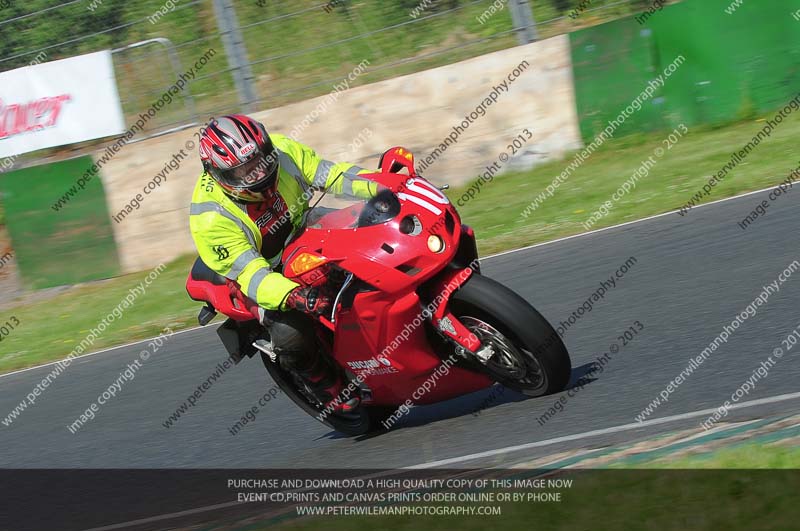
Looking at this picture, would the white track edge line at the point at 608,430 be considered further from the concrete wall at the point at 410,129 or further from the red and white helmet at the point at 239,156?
the concrete wall at the point at 410,129

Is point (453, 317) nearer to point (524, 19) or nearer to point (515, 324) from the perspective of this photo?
point (515, 324)

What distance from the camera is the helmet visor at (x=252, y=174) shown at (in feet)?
18.0

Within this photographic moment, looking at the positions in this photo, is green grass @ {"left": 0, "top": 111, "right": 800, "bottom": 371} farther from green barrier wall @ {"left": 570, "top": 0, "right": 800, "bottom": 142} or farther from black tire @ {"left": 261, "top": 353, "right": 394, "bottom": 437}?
black tire @ {"left": 261, "top": 353, "right": 394, "bottom": 437}

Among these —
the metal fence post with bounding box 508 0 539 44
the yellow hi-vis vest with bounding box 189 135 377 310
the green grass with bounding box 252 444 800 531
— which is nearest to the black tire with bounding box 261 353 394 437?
the yellow hi-vis vest with bounding box 189 135 377 310

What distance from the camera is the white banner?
12.8 meters

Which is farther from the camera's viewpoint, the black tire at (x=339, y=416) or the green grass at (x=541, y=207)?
the green grass at (x=541, y=207)

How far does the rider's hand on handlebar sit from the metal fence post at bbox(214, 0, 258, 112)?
→ 26.5ft

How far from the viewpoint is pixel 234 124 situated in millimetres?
5527

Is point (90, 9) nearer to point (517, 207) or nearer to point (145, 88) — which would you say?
point (145, 88)

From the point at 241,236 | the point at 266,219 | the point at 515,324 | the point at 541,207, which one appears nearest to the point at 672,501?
the point at 515,324

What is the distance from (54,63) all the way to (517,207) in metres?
6.05

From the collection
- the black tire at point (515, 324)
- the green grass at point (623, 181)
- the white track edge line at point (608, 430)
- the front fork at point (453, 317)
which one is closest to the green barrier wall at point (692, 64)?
the green grass at point (623, 181)

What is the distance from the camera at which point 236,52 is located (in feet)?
41.9

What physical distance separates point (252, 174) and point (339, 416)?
5.54ft
